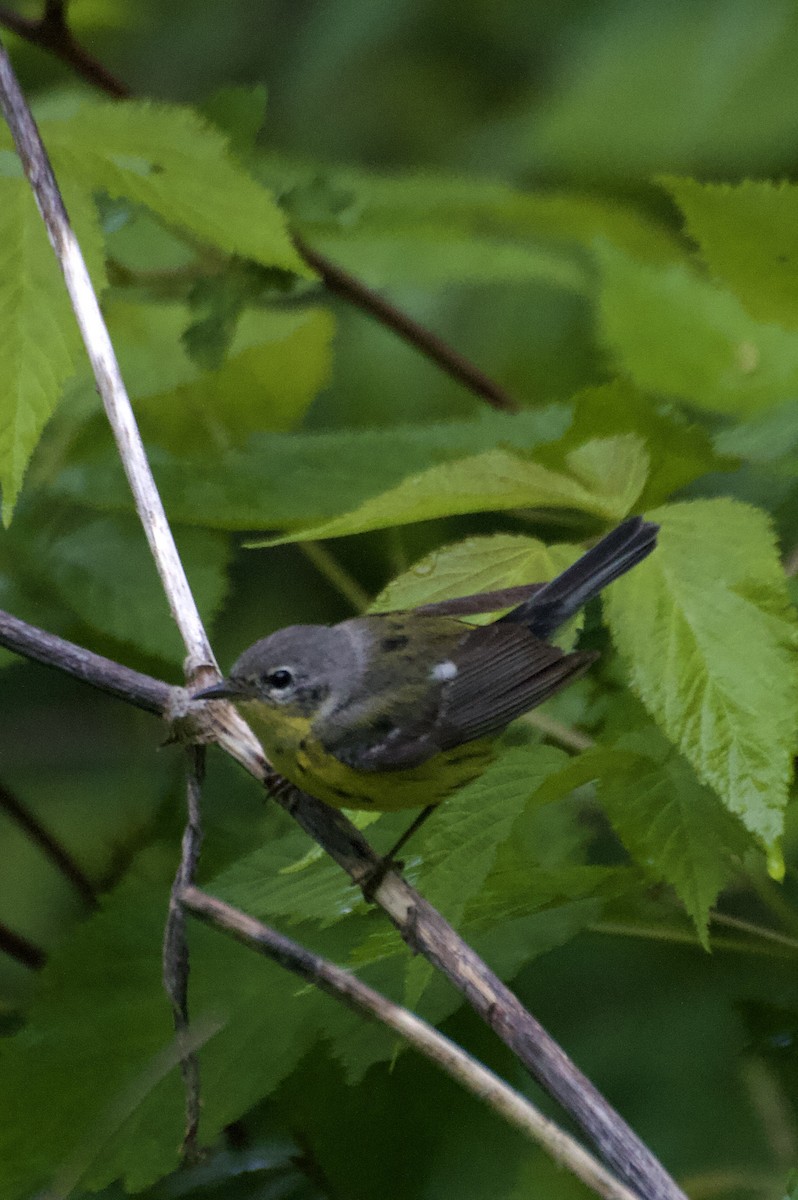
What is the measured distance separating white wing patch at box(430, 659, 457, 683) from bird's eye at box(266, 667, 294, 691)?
0.88ft

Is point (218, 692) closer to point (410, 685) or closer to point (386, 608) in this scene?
point (386, 608)

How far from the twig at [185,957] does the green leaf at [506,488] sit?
43cm

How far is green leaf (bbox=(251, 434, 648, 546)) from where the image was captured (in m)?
1.90

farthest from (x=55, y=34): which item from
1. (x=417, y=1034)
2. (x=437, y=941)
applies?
(x=417, y=1034)

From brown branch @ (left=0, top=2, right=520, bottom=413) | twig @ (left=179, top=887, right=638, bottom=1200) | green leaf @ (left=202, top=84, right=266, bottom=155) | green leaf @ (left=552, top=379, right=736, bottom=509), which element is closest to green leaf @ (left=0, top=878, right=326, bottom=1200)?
twig @ (left=179, top=887, right=638, bottom=1200)

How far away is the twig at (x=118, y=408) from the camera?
1.93 metres

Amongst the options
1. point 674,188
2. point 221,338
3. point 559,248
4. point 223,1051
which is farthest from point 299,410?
point 559,248

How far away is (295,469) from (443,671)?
→ 509 mm

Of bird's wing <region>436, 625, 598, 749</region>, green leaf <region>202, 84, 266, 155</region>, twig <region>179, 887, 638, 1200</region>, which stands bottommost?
twig <region>179, 887, 638, 1200</region>

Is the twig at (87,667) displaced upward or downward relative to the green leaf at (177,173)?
downward

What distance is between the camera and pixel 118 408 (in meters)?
2.02

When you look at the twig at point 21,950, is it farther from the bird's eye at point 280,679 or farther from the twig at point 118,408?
the twig at point 118,408

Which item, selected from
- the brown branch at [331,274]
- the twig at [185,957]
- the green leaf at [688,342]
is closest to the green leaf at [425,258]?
the brown branch at [331,274]

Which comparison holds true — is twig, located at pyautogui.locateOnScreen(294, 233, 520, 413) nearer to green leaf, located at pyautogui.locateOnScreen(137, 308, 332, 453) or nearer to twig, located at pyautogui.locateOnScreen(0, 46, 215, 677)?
green leaf, located at pyautogui.locateOnScreen(137, 308, 332, 453)
